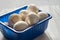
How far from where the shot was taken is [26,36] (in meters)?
0.60

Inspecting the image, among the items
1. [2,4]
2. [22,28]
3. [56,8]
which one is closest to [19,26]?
[22,28]

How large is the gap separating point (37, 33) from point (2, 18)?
0.18 m

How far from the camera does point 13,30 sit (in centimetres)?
58

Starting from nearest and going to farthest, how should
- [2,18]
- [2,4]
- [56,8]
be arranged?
[2,18] < [56,8] < [2,4]

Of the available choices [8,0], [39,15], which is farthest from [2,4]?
[39,15]

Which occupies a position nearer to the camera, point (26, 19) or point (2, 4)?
point (26, 19)

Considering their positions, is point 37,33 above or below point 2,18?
below

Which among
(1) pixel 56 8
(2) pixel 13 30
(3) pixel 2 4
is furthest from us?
(3) pixel 2 4

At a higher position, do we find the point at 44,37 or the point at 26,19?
the point at 26,19

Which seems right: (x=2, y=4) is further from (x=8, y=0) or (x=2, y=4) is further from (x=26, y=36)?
(x=26, y=36)

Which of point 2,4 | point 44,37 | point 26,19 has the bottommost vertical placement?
point 44,37

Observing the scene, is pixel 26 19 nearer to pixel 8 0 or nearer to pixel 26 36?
pixel 26 36

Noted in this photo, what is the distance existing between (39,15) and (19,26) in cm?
12

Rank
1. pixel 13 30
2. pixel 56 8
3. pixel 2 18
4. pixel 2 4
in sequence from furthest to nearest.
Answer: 1. pixel 2 4
2. pixel 56 8
3. pixel 2 18
4. pixel 13 30
